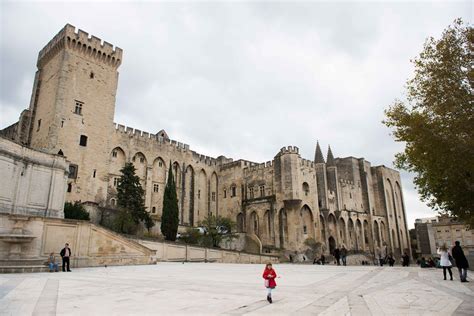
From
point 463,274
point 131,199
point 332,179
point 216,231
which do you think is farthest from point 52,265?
point 332,179

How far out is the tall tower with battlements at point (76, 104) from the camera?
2866cm

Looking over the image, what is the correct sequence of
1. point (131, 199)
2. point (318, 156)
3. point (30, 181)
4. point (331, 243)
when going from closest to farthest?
point (30, 181) < point (131, 199) < point (331, 243) < point (318, 156)

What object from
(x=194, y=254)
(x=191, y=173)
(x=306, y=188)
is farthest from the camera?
(x=191, y=173)

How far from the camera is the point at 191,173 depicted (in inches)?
1639

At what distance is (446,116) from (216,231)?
2555cm

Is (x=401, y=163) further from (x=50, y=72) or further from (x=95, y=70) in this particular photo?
(x=50, y=72)

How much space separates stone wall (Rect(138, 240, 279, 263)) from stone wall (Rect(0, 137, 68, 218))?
614 cm

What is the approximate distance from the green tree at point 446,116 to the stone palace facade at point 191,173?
2434 centimetres

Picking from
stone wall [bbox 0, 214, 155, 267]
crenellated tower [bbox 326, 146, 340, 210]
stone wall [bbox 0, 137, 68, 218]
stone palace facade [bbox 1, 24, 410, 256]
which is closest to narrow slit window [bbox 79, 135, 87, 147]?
stone palace facade [bbox 1, 24, 410, 256]

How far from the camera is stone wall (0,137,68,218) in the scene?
58.3 ft

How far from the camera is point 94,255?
55.1ft

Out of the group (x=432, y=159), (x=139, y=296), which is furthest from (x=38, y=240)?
(x=432, y=159)

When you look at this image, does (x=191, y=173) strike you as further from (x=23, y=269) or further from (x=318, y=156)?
(x=23, y=269)

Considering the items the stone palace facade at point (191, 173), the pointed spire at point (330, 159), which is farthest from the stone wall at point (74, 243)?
the pointed spire at point (330, 159)
